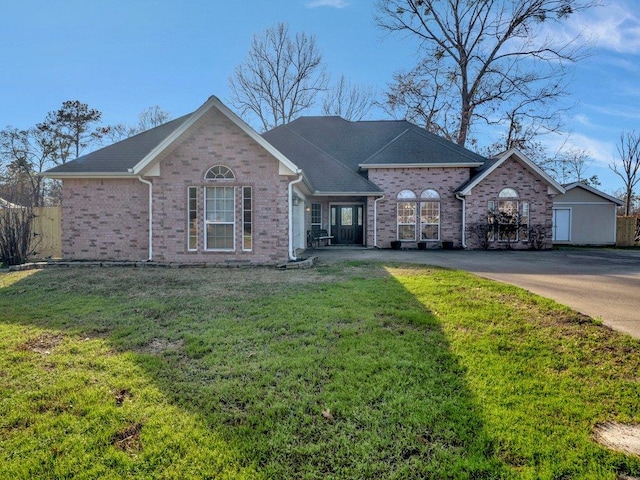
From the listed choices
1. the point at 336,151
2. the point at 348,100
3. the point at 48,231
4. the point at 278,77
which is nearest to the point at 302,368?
the point at 48,231

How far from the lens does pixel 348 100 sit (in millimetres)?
32281

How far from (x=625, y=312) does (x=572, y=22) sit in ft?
84.2

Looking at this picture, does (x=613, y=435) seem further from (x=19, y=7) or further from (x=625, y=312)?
(x=19, y=7)

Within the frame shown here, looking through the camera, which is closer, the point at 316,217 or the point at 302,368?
the point at 302,368

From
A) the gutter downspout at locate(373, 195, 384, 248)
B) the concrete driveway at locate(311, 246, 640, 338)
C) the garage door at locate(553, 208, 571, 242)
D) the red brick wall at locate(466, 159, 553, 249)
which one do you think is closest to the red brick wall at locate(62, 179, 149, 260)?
the concrete driveway at locate(311, 246, 640, 338)

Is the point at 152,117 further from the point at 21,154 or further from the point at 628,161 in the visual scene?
the point at 628,161

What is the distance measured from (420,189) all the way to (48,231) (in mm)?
17795

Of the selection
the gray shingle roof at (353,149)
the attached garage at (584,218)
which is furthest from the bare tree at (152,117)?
the attached garage at (584,218)

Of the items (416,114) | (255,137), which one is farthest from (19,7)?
(416,114)

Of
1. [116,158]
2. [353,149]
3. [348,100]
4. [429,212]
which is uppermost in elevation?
[348,100]

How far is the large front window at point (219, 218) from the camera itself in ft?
37.4

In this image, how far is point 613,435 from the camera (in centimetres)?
272

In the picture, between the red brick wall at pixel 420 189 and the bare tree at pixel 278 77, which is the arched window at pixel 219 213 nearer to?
the red brick wall at pixel 420 189

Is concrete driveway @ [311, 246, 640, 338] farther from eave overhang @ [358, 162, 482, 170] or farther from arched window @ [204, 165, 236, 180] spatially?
eave overhang @ [358, 162, 482, 170]
